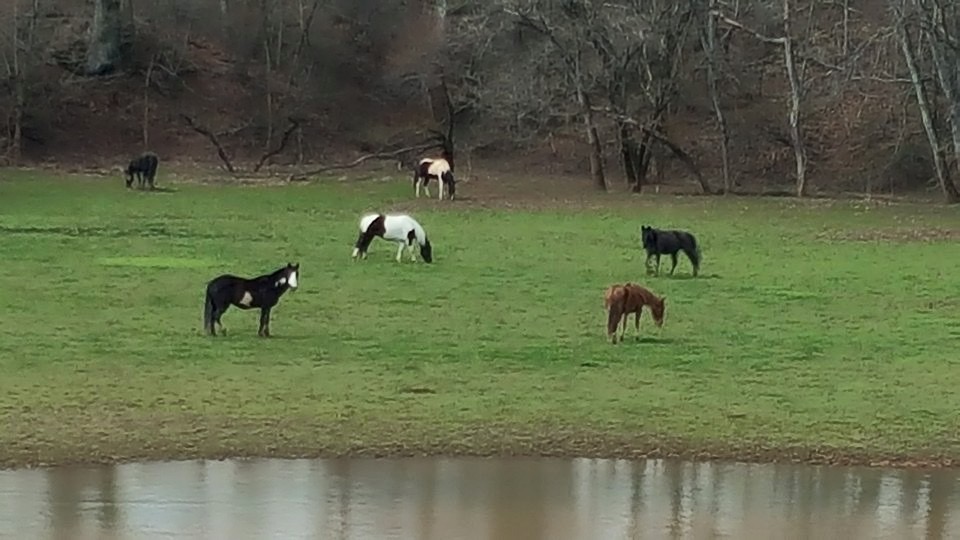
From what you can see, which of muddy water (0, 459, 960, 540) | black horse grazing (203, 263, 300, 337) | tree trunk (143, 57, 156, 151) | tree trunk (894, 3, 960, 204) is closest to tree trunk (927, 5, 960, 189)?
tree trunk (894, 3, 960, 204)

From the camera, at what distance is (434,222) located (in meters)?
33.2

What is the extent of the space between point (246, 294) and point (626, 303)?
3894mm

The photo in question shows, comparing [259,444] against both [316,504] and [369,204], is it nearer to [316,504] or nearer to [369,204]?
[316,504]

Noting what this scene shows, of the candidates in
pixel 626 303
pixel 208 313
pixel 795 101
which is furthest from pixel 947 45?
pixel 208 313

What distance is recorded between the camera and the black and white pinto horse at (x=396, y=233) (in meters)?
25.3

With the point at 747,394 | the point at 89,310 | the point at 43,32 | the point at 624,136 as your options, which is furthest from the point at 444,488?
the point at 43,32

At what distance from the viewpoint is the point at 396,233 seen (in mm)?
25344

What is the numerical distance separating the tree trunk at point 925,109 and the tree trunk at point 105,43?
87.3 feet

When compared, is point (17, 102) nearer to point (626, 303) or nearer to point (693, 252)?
point (693, 252)

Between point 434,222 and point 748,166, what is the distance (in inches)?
Result: 802

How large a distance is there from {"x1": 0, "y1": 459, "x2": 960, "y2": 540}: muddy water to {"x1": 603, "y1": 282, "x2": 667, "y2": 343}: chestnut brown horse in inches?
191

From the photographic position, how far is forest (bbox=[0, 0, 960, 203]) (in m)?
44.8

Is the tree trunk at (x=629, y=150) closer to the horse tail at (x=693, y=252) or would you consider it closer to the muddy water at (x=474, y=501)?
the horse tail at (x=693, y=252)

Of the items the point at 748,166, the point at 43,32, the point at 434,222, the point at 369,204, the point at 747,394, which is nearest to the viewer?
the point at 747,394
